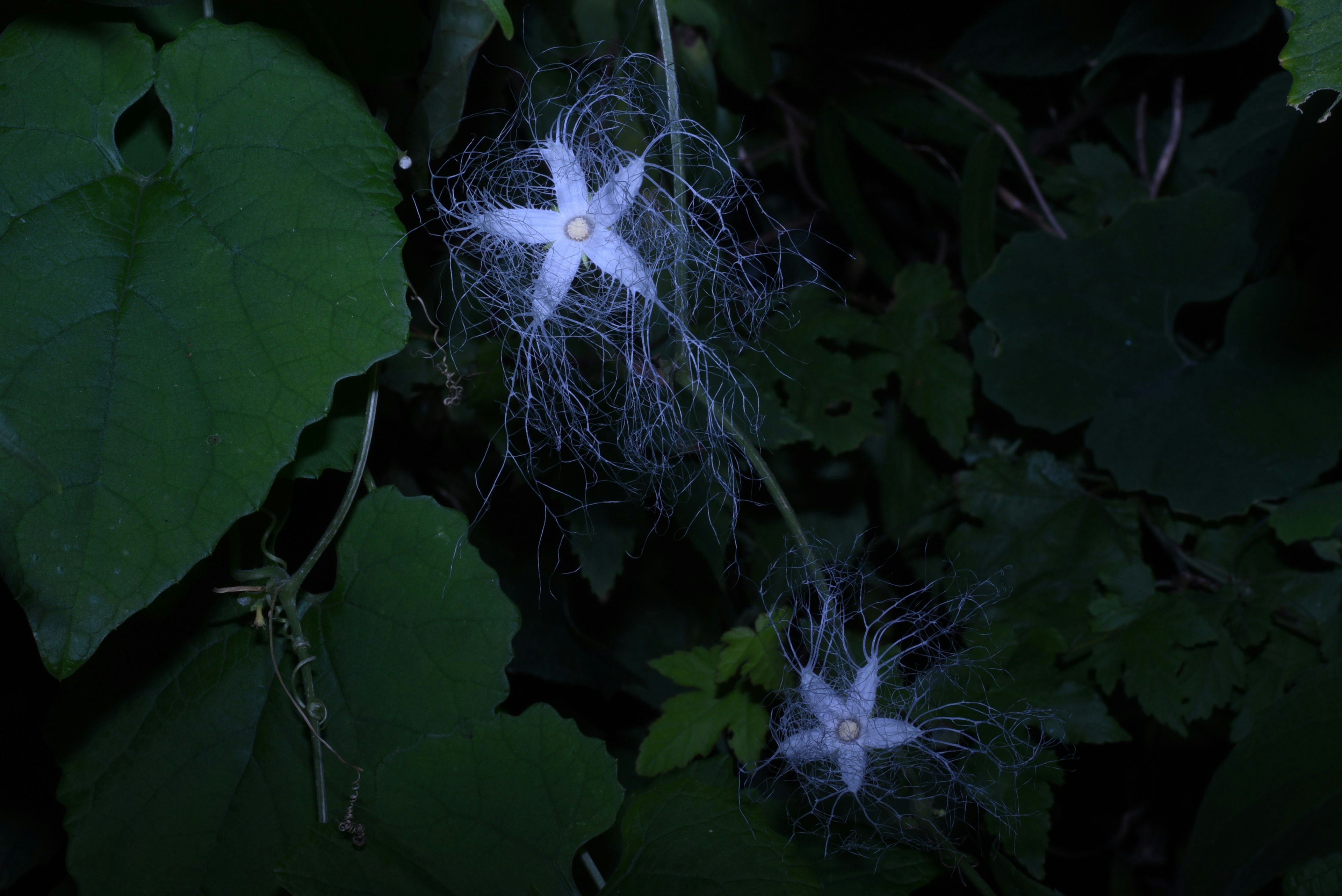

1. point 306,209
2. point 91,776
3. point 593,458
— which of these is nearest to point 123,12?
point 306,209

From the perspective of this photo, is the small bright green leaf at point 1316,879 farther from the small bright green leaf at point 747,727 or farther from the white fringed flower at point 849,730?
the small bright green leaf at point 747,727

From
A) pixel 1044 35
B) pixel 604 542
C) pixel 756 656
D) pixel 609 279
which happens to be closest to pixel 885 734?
pixel 756 656

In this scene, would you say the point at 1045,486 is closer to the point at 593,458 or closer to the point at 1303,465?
the point at 1303,465

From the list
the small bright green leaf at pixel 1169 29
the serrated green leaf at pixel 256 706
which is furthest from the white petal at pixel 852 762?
the small bright green leaf at pixel 1169 29

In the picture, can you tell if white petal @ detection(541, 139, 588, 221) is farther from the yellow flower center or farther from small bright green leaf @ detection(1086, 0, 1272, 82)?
small bright green leaf @ detection(1086, 0, 1272, 82)

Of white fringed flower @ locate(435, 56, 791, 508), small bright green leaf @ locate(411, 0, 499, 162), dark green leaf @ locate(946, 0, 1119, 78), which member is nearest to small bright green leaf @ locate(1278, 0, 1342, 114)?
white fringed flower @ locate(435, 56, 791, 508)

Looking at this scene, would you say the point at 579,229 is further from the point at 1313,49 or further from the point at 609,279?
the point at 1313,49
